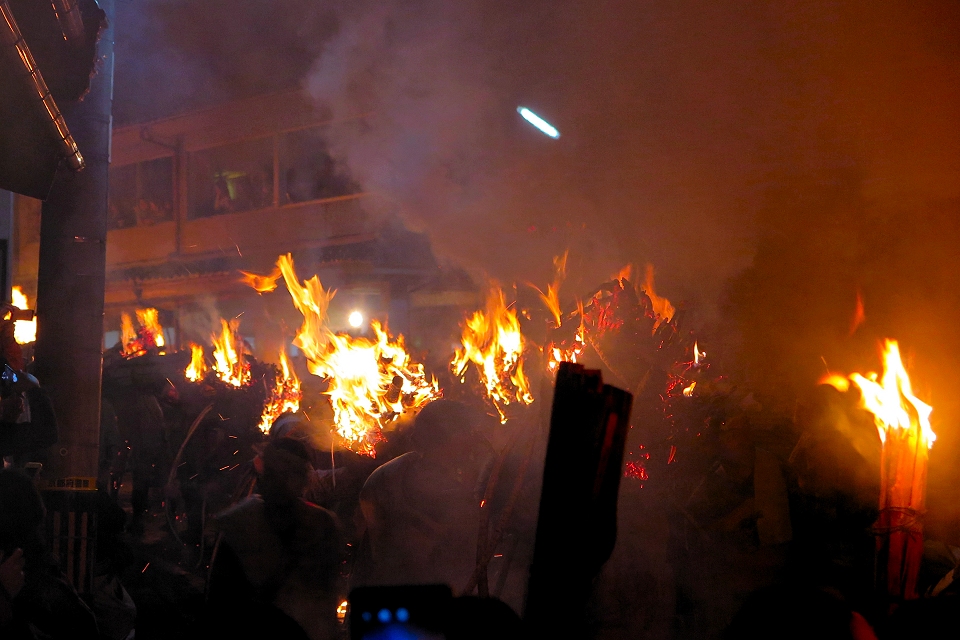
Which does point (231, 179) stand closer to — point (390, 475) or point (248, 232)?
point (248, 232)

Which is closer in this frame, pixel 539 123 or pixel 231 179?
pixel 539 123

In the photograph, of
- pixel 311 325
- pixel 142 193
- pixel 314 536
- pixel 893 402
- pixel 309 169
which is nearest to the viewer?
pixel 893 402

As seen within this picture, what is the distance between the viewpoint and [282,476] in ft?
14.3

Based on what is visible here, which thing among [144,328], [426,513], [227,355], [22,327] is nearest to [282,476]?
[426,513]

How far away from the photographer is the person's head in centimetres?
433

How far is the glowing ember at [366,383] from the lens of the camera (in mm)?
6992

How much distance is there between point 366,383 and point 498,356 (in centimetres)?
138

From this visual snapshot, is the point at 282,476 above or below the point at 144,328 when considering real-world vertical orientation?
below

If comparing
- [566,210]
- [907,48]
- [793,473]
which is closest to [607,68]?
[566,210]

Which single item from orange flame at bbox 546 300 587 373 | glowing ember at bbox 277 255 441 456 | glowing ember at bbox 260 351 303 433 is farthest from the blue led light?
orange flame at bbox 546 300 587 373

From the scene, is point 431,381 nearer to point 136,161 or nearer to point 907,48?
point 907,48

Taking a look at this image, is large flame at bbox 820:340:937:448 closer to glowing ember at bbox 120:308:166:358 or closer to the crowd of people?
the crowd of people

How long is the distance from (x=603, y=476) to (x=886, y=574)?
2.83 metres

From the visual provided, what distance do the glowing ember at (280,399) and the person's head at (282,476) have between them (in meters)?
4.54
